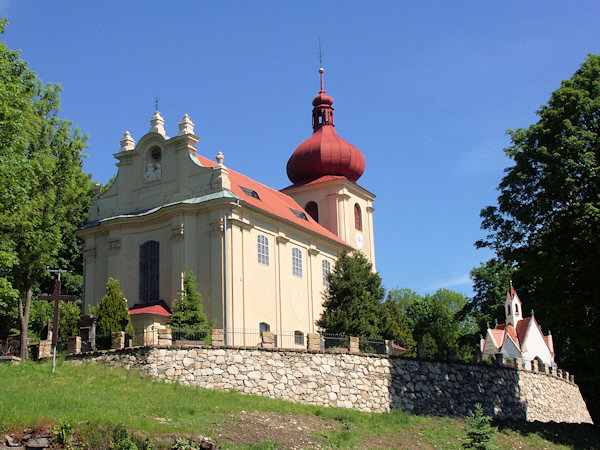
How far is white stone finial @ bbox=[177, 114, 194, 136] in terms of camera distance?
1364 inches

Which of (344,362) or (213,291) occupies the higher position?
(213,291)

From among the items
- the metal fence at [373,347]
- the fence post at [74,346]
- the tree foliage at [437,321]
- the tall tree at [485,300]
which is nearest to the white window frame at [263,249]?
the metal fence at [373,347]

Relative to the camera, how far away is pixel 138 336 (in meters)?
25.6

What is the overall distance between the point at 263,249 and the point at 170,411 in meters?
16.4

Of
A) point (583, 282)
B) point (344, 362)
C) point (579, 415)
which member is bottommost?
point (579, 415)

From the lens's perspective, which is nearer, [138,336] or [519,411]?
[138,336]

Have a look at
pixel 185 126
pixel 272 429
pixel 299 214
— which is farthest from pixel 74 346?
pixel 299 214

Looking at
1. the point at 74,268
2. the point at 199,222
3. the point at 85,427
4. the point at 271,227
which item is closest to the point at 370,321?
the point at 271,227

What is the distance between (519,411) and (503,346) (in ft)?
52.7

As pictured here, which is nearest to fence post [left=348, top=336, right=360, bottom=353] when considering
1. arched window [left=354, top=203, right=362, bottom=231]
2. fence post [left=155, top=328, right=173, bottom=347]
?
fence post [left=155, top=328, right=173, bottom=347]

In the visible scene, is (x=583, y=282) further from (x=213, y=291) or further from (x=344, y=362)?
(x=213, y=291)

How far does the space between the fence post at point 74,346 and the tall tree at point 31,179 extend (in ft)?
8.81

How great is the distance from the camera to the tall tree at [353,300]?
3559 cm

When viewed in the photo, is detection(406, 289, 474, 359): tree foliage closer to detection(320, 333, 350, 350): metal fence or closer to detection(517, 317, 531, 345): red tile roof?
detection(517, 317, 531, 345): red tile roof
